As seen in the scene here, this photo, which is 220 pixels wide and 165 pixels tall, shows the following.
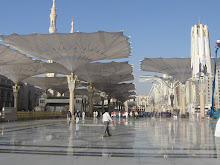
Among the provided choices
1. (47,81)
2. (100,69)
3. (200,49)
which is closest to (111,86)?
(47,81)

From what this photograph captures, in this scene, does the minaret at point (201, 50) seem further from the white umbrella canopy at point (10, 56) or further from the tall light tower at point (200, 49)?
the white umbrella canopy at point (10, 56)

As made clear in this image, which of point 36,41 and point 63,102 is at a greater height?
point 36,41

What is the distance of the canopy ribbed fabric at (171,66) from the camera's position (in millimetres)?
41200

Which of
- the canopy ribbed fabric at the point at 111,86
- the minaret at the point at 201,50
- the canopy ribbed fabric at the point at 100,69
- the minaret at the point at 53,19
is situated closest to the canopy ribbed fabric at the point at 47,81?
the canopy ribbed fabric at the point at 111,86

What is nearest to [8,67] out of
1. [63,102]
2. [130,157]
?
[63,102]

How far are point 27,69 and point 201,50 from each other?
102 feet

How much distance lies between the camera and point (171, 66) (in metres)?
43.2

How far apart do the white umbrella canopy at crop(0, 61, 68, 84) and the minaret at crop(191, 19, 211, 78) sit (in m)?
22.1

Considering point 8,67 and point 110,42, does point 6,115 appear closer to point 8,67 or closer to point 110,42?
point 110,42

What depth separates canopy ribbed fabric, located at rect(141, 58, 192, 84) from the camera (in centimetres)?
Result: 4120

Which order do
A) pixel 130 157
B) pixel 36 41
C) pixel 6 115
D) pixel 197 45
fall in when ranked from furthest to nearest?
pixel 197 45
pixel 36 41
pixel 6 115
pixel 130 157

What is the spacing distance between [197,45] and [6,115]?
2353 centimetres

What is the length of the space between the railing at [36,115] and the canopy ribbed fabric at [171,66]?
1694 cm

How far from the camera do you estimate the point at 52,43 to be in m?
29.6
